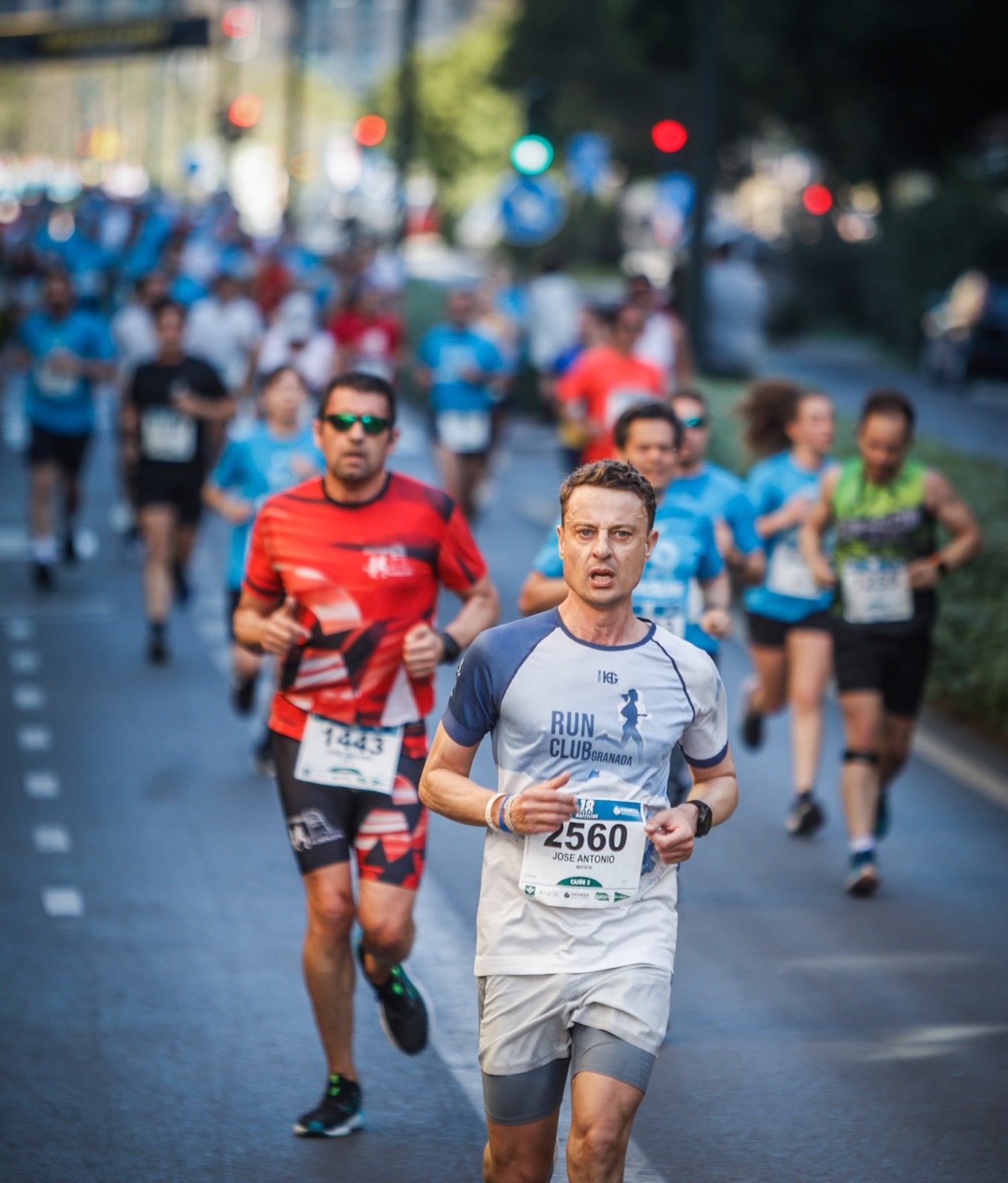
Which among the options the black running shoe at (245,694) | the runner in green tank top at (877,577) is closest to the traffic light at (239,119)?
the black running shoe at (245,694)

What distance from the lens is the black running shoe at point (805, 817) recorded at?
340 inches

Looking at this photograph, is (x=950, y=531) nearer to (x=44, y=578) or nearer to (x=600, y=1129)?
(x=600, y=1129)

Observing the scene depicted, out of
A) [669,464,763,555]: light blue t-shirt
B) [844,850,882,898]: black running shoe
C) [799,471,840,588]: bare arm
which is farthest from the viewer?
[799,471,840,588]: bare arm

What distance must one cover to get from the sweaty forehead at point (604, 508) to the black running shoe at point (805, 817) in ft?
14.7

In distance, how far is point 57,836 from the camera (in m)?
8.48

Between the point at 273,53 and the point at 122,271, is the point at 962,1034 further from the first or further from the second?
the point at 273,53

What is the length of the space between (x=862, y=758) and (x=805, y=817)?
80 centimetres

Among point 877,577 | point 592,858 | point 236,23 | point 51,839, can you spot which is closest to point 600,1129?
point 592,858

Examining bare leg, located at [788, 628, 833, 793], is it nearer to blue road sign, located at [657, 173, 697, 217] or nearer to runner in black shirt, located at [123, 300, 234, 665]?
runner in black shirt, located at [123, 300, 234, 665]

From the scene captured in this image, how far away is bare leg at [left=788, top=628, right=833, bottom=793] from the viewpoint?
863cm

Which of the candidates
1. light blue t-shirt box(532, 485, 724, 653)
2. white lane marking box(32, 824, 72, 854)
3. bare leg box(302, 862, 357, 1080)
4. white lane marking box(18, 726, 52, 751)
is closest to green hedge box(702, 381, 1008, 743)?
light blue t-shirt box(532, 485, 724, 653)

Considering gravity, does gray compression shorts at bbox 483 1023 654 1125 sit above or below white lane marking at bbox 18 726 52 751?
above

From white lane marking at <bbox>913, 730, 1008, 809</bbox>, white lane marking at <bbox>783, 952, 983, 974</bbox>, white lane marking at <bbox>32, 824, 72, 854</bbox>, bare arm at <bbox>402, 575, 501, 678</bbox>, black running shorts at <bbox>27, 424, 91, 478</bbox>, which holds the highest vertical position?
bare arm at <bbox>402, 575, 501, 678</bbox>

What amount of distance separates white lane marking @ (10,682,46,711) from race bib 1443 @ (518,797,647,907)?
705 cm
